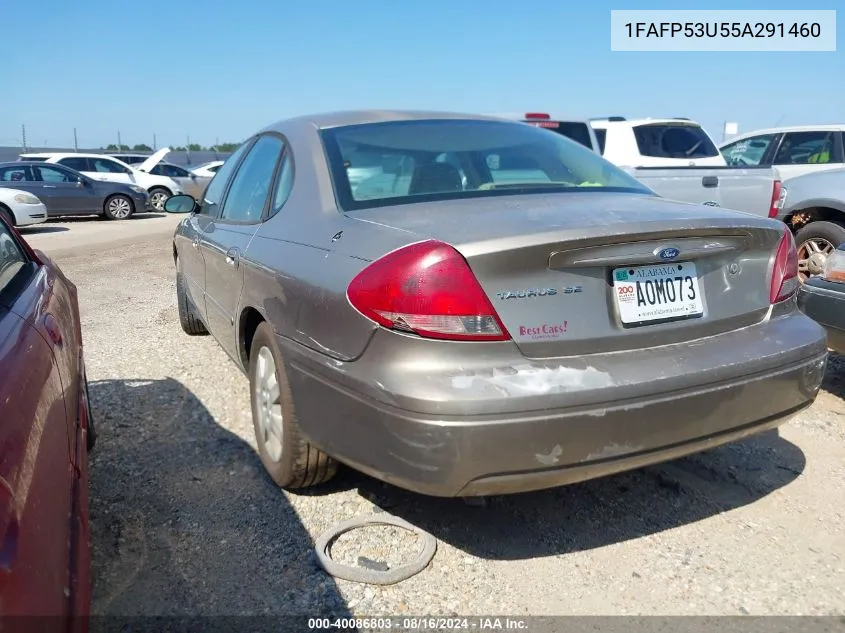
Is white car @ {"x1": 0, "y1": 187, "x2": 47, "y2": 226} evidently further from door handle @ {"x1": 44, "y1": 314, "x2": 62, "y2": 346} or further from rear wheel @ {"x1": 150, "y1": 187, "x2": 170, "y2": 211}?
door handle @ {"x1": 44, "y1": 314, "x2": 62, "y2": 346}

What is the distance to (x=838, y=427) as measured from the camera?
3.80 meters

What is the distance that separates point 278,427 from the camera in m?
2.97

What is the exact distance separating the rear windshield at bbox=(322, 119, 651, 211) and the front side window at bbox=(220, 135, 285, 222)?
0.47 metres

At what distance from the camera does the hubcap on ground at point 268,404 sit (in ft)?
9.75

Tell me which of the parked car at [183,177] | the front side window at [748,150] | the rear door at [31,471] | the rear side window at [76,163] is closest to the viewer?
the rear door at [31,471]

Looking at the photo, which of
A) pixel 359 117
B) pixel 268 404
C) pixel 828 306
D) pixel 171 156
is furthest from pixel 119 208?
pixel 171 156

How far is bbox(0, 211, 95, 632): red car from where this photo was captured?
1.43 meters

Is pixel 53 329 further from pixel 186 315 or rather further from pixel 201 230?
pixel 186 315

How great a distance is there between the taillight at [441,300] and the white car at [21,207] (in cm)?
1425

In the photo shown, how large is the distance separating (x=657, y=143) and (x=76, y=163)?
1613 centimetres

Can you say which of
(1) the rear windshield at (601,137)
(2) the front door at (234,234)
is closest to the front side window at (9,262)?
(2) the front door at (234,234)

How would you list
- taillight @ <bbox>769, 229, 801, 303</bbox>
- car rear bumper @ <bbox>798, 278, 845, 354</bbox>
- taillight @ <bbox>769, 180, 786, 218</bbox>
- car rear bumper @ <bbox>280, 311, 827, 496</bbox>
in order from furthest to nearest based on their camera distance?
taillight @ <bbox>769, 180, 786, 218</bbox> < car rear bumper @ <bbox>798, 278, 845, 354</bbox> < taillight @ <bbox>769, 229, 801, 303</bbox> < car rear bumper @ <bbox>280, 311, 827, 496</bbox>

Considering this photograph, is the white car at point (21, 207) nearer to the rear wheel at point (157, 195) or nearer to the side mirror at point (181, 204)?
the rear wheel at point (157, 195)

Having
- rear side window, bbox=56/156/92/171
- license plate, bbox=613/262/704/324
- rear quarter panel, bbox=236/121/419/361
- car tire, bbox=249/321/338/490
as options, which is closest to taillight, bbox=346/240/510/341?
rear quarter panel, bbox=236/121/419/361
